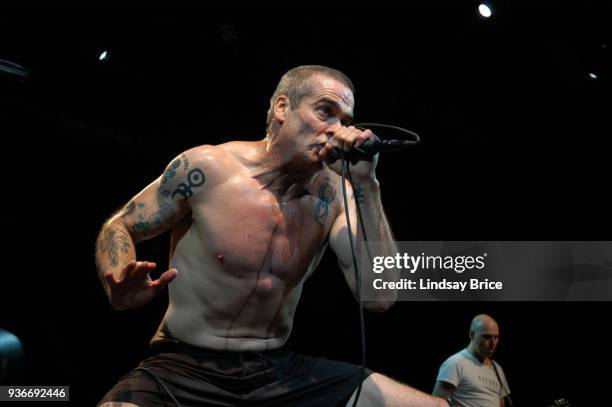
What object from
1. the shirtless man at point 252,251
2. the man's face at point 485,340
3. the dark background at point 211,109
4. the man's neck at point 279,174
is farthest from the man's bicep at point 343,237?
the man's face at point 485,340

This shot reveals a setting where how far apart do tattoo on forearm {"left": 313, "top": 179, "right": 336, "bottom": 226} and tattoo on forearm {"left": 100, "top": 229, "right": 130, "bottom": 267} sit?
0.50 meters

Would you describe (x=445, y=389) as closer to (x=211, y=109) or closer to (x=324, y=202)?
(x=211, y=109)

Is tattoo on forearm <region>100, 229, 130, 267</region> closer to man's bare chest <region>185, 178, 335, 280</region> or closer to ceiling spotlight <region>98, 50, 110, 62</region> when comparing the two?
man's bare chest <region>185, 178, 335, 280</region>

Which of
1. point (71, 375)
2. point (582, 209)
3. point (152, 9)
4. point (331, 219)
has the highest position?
point (152, 9)

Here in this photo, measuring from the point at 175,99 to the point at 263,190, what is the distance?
153 centimetres

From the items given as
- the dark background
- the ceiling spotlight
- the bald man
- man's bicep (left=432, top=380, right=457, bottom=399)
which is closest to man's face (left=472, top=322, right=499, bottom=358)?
the bald man

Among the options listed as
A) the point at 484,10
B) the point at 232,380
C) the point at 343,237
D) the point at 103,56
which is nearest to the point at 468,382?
the point at 484,10

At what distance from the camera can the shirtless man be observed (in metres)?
1.59

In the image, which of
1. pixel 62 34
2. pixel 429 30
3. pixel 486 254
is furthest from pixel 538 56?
pixel 62 34

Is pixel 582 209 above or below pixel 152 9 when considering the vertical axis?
below

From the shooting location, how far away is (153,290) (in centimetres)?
145

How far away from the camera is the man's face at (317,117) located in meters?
1.68

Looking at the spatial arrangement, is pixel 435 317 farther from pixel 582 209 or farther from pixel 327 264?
pixel 582 209

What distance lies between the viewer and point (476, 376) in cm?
351
